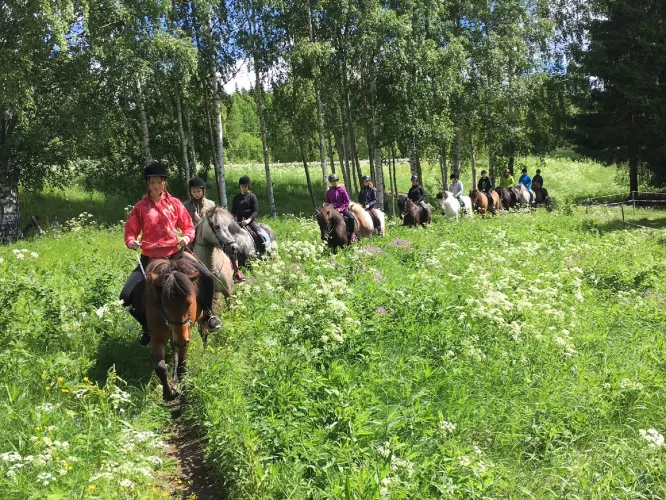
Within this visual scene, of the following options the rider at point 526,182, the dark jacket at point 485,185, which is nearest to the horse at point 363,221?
the dark jacket at point 485,185

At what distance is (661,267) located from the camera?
34.9ft

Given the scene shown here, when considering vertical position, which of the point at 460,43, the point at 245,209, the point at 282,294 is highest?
the point at 460,43

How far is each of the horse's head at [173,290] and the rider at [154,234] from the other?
365 millimetres

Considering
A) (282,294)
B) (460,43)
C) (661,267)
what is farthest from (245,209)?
(460,43)

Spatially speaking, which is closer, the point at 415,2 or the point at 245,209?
the point at 245,209

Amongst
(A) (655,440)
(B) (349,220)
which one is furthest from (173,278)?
(B) (349,220)

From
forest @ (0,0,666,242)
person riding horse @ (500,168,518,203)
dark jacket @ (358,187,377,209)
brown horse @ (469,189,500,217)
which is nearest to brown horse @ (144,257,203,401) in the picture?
dark jacket @ (358,187,377,209)

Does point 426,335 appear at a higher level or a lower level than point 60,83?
lower

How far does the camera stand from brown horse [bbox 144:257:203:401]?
5.30 meters

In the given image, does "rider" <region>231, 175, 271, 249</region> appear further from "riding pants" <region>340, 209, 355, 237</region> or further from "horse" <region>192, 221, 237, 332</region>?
"horse" <region>192, 221, 237, 332</region>

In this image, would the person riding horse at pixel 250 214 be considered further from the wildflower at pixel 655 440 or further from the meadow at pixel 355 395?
the wildflower at pixel 655 440

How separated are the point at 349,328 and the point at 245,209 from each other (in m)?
6.31

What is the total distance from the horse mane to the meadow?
3.24ft

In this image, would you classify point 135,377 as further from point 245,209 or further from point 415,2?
point 415,2
